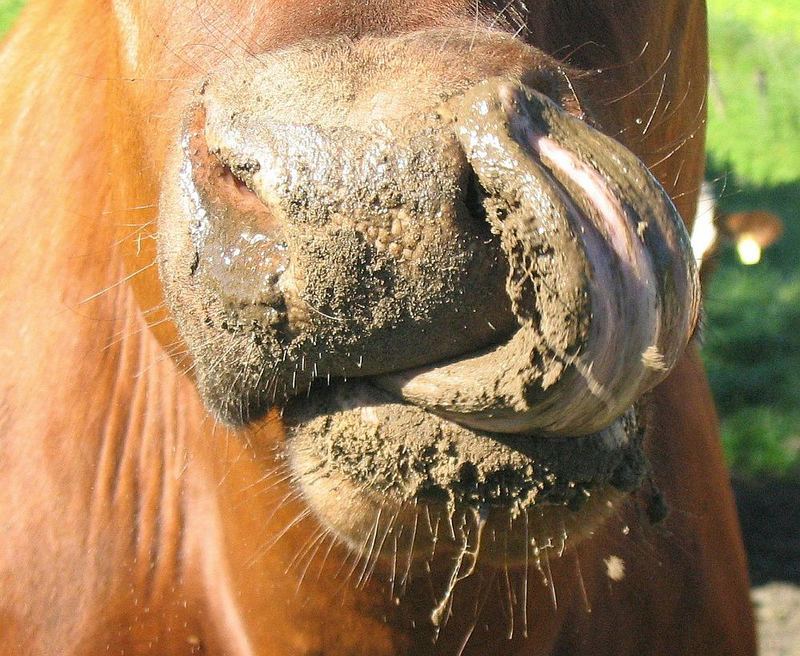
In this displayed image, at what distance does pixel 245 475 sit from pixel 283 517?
0.11 metres

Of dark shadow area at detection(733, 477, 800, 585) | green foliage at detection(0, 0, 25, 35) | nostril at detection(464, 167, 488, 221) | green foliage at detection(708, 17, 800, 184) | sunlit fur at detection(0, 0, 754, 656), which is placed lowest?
dark shadow area at detection(733, 477, 800, 585)

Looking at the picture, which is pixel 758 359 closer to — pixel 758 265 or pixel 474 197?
pixel 758 265

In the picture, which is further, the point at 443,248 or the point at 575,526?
the point at 575,526

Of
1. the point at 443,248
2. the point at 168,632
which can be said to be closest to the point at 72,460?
the point at 168,632

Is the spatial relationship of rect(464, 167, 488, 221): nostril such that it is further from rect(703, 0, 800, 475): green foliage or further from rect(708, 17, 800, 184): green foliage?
rect(708, 17, 800, 184): green foliage

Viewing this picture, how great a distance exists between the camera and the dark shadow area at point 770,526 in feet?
17.6

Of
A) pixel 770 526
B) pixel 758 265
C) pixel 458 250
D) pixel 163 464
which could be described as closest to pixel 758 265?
pixel 758 265

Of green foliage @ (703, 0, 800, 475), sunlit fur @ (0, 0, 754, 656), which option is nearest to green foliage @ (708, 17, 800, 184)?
green foliage @ (703, 0, 800, 475)

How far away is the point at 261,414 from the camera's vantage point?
5.84 ft

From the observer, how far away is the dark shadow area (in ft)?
17.6

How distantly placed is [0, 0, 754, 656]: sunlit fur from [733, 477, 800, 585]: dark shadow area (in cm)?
248

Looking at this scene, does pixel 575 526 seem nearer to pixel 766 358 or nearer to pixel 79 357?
pixel 79 357

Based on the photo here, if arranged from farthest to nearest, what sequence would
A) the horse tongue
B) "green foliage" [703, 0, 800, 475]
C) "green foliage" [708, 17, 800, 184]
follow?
"green foliage" [708, 17, 800, 184] → "green foliage" [703, 0, 800, 475] → the horse tongue

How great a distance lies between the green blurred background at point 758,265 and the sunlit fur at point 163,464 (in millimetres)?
1276
